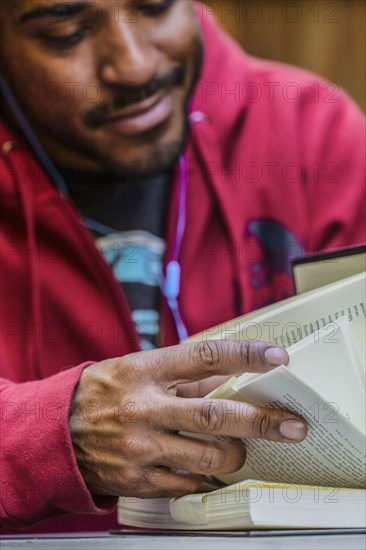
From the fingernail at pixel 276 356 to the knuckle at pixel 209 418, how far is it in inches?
2.2

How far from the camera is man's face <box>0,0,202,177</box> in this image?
0.95 meters

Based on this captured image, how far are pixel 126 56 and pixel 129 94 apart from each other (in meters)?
0.04

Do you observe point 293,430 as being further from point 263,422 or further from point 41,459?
point 41,459

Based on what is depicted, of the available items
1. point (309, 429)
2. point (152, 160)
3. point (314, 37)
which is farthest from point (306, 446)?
point (314, 37)

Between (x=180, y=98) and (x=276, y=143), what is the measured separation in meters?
0.14

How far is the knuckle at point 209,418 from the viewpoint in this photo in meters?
0.62

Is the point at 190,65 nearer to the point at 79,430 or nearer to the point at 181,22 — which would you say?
the point at 181,22

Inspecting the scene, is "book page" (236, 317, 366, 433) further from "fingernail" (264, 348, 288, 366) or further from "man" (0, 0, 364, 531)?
"man" (0, 0, 364, 531)

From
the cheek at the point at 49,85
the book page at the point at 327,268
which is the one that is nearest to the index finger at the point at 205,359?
the book page at the point at 327,268

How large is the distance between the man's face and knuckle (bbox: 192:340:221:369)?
0.43m

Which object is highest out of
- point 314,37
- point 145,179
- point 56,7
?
point 56,7

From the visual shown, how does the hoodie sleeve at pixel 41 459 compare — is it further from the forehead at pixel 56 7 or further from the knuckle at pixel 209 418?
the forehead at pixel 56 7

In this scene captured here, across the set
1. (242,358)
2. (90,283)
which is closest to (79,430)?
(242,358)

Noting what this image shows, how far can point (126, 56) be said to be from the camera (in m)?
0.95
